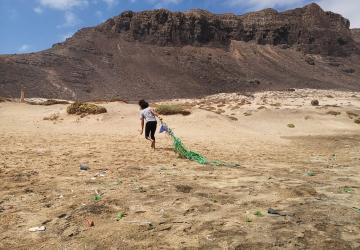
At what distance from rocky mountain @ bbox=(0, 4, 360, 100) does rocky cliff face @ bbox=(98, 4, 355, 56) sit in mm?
264

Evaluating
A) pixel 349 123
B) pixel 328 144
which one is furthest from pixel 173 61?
pixel 328 144

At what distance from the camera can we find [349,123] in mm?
27344

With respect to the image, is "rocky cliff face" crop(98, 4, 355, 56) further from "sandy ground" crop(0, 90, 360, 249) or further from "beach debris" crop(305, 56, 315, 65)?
"sandy ground" crop(0, 90, 360, 249)

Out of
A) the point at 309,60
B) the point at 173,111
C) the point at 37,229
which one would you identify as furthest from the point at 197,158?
the point at 309,60

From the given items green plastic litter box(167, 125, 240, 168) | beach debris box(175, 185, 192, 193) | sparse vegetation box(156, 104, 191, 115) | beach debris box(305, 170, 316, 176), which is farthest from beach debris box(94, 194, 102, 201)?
sparse vegetation box(156, 104, 191, 115)

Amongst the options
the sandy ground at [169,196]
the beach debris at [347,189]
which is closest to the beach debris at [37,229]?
the sandy ground at [169,196]

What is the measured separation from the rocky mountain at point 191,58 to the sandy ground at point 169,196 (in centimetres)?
7056

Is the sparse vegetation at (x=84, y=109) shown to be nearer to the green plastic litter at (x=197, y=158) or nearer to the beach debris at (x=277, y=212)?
the green plastic litter at (x=197, y=158)

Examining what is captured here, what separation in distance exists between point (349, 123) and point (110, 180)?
22272 mm

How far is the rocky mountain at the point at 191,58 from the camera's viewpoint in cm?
9006

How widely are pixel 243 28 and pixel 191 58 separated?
1007 inches

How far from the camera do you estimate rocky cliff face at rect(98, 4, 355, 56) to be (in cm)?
12019

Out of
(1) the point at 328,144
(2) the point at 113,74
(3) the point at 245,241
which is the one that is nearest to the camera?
(3) the point at 245,241

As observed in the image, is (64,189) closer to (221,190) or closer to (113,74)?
(221,190)
